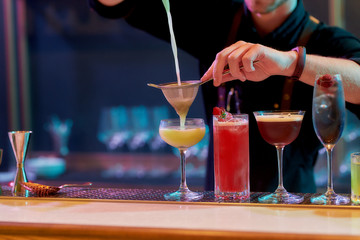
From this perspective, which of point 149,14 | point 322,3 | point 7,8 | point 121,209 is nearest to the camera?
point 121,209

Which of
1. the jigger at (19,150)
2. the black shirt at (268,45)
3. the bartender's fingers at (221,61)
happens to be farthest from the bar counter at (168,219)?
the black shirt at (268,45)

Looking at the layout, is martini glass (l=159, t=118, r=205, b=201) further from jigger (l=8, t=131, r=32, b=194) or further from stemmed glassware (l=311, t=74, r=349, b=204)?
jigger (l=8, t=131, r=32, b=194)

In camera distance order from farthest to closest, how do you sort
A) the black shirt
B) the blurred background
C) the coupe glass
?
the blurred background < the black shirt < the coupe glass

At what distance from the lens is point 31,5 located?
13.3 ft

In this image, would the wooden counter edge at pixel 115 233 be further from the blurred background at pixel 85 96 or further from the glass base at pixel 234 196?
the blurred background at pixel 85 96

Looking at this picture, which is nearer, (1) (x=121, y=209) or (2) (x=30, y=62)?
(1) (x=121, y=209)

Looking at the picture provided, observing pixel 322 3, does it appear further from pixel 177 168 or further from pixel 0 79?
pixel 0 79

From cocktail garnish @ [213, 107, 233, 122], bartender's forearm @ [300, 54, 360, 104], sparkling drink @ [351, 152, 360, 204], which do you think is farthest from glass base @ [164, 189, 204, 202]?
bartender's forearm @ [300, 54, 360, 104]

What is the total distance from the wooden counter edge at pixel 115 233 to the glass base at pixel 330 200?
33cm

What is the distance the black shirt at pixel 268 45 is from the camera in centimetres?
224

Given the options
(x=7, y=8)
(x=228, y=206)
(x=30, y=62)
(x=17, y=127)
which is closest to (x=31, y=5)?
(x=7, y=8)

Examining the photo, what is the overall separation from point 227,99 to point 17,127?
2.57 meters

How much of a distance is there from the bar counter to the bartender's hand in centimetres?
41

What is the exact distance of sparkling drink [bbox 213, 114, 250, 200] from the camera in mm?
1400
